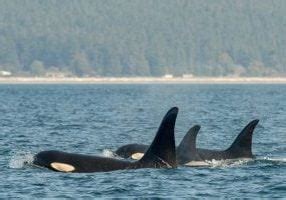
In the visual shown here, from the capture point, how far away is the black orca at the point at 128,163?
23438 mm

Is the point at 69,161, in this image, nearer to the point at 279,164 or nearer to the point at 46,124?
the point at 279,164

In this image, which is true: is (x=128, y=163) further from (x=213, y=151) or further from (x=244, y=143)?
(x=244, y=143)

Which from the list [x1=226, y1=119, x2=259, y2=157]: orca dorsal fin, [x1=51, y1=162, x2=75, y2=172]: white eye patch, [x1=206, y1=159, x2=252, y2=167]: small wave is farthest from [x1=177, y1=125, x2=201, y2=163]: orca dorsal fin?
[x1=51, y1=162, x2=75, y2=172]: white eye patch

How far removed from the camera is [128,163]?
24172mm

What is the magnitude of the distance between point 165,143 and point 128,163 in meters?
1.11

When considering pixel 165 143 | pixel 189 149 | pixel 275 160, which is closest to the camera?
pixel 165 143

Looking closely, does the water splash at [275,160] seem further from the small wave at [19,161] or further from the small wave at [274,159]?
the small wave at [19,161]

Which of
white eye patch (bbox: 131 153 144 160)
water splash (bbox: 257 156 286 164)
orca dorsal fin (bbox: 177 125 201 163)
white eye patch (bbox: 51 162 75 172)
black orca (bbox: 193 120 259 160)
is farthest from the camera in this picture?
white eye patch (bbox: 131 153 144 160)

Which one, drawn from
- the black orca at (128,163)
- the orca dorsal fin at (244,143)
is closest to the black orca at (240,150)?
the orca dorsal fin at (244,143)

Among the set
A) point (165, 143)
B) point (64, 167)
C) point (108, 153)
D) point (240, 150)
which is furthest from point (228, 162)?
point (64, 167)

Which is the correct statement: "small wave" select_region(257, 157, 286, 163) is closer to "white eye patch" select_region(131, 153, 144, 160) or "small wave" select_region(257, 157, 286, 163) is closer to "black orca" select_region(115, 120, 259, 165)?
"black orca" select_region(115, 120, 259, 165)

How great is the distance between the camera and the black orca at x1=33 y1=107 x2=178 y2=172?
23.4 meters

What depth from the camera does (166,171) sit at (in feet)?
78.0

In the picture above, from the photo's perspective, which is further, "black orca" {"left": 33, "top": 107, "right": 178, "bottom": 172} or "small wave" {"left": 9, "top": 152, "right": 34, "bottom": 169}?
"small wave" {"left": 9, "top": 152, "right": 34, "bottom": 169}
